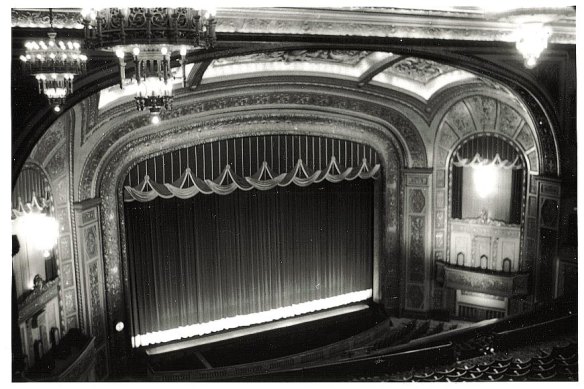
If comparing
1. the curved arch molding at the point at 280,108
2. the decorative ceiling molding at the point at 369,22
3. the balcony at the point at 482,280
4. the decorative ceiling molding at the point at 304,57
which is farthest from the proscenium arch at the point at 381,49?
the curved arch molding at the point at 280,108

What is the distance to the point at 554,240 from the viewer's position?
8.80 m

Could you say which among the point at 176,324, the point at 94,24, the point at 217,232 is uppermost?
the point at 94,24

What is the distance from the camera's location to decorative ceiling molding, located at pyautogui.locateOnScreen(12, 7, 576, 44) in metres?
5.43

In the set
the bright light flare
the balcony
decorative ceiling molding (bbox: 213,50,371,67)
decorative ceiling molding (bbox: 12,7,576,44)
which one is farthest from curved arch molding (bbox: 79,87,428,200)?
decorative ceiling molding (bbox: 12,7,576,44)

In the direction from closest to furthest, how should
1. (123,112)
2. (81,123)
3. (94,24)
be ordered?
(94,24) → (81,123) → (123,112)

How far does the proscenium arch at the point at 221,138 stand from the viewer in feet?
29.5

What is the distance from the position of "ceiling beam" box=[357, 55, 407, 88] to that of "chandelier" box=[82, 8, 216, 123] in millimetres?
4862

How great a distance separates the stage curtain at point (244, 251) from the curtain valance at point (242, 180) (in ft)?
1.30

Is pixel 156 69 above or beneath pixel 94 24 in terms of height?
beneath

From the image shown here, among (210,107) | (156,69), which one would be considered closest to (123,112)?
(210,107)

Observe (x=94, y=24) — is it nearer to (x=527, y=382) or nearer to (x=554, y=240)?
(x=527, y=382)

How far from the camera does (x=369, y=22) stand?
6.61 metres

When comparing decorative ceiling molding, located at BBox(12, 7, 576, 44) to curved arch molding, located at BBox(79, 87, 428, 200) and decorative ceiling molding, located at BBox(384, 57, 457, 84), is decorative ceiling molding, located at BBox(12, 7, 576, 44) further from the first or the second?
curved arch molding, located at BBox(79, 87, 428, 200)

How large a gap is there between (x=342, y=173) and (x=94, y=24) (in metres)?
7.45
